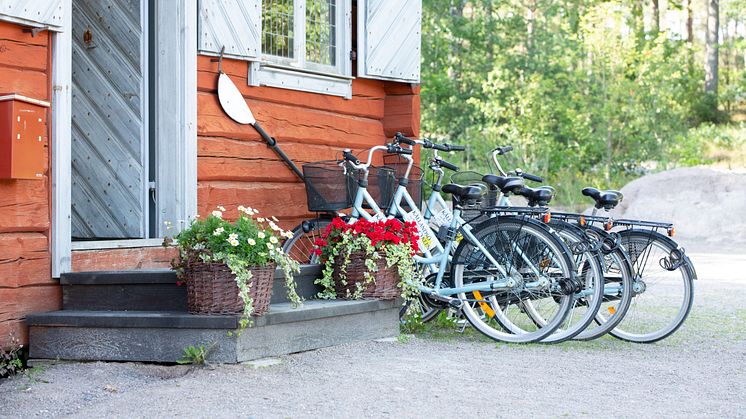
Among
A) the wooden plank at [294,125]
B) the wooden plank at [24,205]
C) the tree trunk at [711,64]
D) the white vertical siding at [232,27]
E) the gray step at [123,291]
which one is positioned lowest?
the gray step at [123,291]

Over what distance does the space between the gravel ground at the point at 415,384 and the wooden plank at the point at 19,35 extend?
1.67 meters

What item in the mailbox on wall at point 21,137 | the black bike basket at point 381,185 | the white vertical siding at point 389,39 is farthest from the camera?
the white vertical siding at point 389,39

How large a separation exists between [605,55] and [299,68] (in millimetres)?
14869

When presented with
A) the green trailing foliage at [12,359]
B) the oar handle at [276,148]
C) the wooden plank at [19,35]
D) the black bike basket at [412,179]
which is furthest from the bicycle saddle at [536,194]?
the green trailing foliage at [12,359]

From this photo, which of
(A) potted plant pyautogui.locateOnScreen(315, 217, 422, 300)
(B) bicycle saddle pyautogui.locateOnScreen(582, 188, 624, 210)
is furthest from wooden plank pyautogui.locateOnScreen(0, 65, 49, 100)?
(B) bicycle saddle pyautogui.locateOnScreen(582, 188, 624, 210)

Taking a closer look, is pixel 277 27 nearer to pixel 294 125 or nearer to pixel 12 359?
pixel 294 125

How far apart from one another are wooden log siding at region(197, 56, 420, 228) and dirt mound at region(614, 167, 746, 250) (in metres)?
8.59

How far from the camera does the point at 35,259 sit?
5574 millimetres

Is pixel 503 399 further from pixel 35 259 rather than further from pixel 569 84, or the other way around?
pixel 569 84

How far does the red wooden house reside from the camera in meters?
5.46

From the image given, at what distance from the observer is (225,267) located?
525 centimetres

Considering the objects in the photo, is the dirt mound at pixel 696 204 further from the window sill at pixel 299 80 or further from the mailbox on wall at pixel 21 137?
the mailbox on wall at pixel 21 137

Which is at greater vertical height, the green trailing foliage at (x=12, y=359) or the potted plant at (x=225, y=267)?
the potted plant at (x=225, y=267)

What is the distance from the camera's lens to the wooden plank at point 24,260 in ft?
17.7
